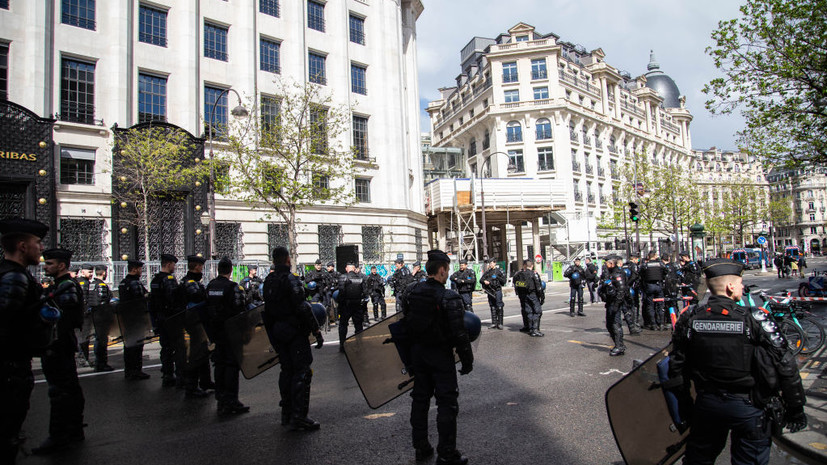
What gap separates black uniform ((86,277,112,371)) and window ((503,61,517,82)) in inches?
1827

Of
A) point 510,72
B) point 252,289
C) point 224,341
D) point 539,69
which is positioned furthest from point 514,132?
point 224,341

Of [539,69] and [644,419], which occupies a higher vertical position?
[539,69]

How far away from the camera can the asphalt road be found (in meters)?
4.21

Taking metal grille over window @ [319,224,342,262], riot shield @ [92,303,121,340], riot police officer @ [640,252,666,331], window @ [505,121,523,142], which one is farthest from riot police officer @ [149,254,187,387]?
window @ [505,121,523,142]

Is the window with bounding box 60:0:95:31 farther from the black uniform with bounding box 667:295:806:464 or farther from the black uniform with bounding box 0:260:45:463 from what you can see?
the black uniform with bounding box 667:295:806:464

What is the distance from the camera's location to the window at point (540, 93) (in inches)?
1961

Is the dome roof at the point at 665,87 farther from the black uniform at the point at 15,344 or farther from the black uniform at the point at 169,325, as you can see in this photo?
the black uniform at the point at 15,344

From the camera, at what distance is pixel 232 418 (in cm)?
543

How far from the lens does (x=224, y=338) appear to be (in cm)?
575

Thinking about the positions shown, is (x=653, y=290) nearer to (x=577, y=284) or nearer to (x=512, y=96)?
(x=577, y=284)

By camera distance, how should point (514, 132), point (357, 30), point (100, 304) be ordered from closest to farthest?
1. point (100, 304)
2. point (357, 30)
3. point (514, 132)

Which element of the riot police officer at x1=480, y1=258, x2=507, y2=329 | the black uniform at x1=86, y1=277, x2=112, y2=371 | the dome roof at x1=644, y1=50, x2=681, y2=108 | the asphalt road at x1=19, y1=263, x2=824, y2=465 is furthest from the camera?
the dome roof at x1=644, y1=50, x2=681, y2=108

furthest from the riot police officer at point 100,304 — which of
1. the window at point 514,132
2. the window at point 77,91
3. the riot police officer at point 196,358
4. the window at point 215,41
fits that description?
the window at point 514,132

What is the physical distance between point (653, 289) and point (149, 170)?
19652mm
